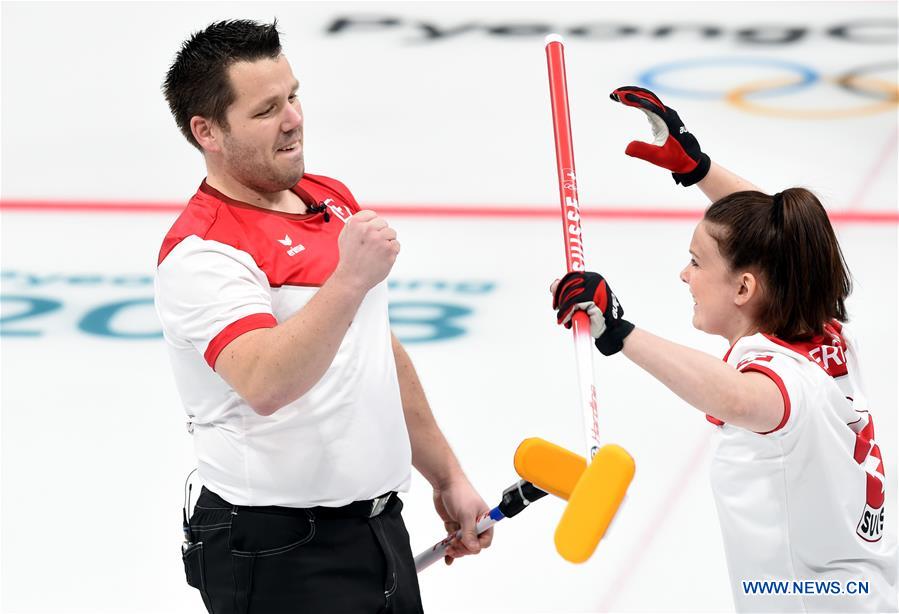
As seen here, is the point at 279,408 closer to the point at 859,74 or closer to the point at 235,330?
the point at 235,330

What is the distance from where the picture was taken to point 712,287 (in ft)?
7.16

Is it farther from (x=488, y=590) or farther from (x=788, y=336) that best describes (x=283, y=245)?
(x=488, y=590)

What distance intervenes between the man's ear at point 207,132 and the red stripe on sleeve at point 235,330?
1.20 ft

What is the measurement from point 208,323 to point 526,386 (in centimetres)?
203

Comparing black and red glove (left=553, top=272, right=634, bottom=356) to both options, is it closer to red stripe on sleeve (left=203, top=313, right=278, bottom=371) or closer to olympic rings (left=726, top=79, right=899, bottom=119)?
red stripe on sleeve (left=203, top=313, right=278, bottom=371)

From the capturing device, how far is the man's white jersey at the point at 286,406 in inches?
80.2

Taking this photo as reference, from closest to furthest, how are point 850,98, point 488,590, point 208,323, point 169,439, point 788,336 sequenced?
point 208,323 → point 788,336 → point 488,590 → point 169,439 → point 850,98

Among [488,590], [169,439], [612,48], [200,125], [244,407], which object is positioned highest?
[612,48]

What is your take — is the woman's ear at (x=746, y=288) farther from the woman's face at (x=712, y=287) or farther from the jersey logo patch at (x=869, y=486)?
the jersey logo patch at (x=869, y=486)

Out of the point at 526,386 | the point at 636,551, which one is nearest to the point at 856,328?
the point at 526,386

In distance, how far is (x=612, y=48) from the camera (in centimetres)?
686

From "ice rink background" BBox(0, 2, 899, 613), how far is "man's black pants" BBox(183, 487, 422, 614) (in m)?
0.94

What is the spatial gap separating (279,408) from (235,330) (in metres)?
0.15

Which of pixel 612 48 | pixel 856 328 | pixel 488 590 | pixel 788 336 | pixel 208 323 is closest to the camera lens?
pixel 208 323
